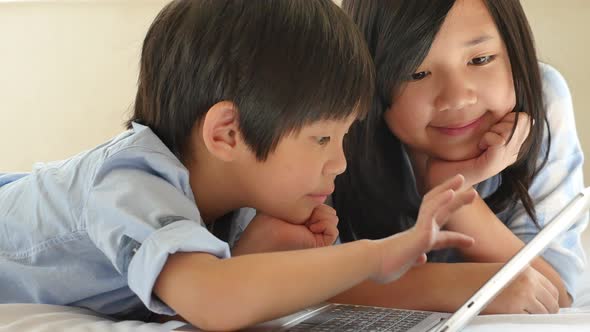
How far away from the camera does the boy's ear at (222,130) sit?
3.16 feet

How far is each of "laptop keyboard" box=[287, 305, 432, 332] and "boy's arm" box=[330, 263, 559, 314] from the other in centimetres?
6

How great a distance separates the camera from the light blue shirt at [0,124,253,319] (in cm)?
83

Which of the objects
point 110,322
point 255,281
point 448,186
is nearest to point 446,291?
point 448,186

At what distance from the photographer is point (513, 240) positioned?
1.16 meters

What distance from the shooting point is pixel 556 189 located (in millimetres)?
1278

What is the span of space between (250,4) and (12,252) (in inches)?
16.6

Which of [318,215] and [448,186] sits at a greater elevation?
[448,186]

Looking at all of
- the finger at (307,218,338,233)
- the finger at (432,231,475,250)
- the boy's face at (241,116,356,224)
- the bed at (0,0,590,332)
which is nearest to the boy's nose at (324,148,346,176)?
the boy's face at (241,116,356,224)

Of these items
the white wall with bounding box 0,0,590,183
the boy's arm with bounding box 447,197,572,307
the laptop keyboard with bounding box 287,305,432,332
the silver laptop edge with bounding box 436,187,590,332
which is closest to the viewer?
the silver laptop edge with bounding box 436,187,590,332

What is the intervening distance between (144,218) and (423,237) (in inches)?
11.0

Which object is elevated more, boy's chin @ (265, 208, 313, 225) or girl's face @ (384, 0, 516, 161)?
girl's face @ (384, 0, 516, 161)

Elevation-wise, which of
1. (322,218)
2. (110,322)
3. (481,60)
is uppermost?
(481,60)

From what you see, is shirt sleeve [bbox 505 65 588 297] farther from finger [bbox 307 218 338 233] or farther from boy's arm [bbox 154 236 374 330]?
boy's arm [bbox 154 236 374 330]

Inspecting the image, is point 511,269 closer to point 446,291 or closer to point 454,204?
point 454,204
